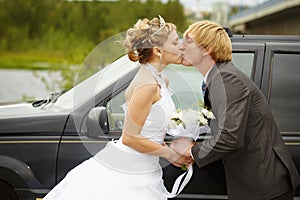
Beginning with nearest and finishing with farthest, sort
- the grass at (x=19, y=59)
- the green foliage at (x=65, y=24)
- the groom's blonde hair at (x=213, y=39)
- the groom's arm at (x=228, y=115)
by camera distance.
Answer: the groom's arm at (x=228, y=115)
the groom's blonde hair at (x=213, y=39)
the green foliage at (x=65, y=24)
the grass at (x=19, y=59)

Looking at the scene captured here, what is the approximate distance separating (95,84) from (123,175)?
1.07m

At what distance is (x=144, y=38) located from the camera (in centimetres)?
335

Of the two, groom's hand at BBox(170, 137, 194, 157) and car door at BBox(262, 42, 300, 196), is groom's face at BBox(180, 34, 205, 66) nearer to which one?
groom's hand at BBox(170, 137, 194, 157)

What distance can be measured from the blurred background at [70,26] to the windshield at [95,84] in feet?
15.4

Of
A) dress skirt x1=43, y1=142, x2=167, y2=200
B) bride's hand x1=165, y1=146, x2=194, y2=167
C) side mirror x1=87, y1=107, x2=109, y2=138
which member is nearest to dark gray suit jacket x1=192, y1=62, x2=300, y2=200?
bride's hand x1=165, y1=146, x2=194, y2=167

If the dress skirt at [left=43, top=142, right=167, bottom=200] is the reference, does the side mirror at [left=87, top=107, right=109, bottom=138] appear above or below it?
above

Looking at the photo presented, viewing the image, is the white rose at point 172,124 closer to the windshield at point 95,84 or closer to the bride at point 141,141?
the bride at point 141,141

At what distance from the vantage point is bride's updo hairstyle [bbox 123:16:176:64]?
3352 mm

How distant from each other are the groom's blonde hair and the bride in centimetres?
15

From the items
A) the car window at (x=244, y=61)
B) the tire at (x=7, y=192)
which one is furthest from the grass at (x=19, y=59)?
the car window at (x=244, y=61)

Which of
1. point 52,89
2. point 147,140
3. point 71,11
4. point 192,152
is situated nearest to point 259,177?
point 192,152

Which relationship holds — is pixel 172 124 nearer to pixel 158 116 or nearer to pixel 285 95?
pixel 158 116

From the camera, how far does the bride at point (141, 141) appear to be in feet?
10.9

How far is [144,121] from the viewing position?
129 inches
